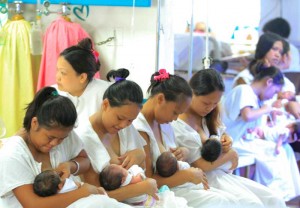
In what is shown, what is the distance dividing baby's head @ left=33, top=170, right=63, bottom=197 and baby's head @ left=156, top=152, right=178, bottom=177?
0.58m

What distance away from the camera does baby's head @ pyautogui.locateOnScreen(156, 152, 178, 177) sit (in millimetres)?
2314

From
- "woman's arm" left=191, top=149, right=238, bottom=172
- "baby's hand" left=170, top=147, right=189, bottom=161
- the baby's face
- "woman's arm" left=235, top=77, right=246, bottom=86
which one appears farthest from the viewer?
"woman's arm" left=235, top=77, right=246, bottom=86

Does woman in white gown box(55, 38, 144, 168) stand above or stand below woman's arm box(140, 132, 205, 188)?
above

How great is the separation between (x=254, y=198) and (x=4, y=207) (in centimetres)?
112

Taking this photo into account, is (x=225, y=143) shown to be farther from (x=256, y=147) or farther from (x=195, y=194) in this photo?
(x=256, y=147)

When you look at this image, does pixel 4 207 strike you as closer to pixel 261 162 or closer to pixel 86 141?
pixel 86 141

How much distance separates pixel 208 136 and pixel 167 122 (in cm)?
39

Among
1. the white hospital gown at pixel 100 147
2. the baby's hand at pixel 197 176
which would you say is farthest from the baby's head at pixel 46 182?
the baby's hand at pixel 197 176

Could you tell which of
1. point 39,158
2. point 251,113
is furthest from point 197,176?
point 251,113

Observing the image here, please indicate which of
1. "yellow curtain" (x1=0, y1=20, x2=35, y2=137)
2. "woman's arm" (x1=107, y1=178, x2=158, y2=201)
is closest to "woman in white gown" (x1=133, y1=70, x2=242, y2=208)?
"woman's arm" (x1=107, y1=178, x2=158, y2=201)

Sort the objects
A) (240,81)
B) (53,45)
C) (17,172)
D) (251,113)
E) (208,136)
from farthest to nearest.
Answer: (240,81), (251,113), (53,45), (208,136), (17,172)

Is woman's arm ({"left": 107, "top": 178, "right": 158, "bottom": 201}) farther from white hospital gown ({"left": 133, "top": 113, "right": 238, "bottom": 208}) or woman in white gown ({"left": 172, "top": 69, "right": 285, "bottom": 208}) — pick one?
woman in white gown ({"left": 172, "top": 69, "right": 285, "bottom": 208})

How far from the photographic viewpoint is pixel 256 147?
11.5 feet

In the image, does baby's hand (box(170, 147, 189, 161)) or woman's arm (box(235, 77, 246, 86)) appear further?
woman's arm (box(235, 77, 246, 86))
